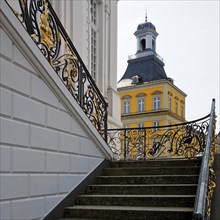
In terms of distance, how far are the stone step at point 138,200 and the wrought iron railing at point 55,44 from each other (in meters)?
1.47

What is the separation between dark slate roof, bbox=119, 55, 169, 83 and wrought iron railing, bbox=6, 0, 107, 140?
35.1 m

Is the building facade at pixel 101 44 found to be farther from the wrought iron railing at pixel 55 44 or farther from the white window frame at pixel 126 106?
the white window frame at pixel 126 106

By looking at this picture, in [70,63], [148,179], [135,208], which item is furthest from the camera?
[70,63]

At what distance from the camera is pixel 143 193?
4867 mm

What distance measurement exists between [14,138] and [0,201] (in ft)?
2.10

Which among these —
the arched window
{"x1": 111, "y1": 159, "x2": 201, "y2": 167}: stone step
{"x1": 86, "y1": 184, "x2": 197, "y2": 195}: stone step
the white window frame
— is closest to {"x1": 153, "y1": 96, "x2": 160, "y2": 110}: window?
the white window frame

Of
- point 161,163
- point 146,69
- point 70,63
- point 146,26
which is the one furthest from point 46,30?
point 146,26

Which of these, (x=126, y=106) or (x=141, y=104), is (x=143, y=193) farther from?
(x=126, y=106)

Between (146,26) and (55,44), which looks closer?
(55,44)

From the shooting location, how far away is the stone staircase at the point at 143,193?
4.16 m

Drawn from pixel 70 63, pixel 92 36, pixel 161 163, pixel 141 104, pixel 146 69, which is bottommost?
pixel 161 163

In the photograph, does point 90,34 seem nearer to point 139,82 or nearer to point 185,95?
point 139,82

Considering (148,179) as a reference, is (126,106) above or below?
above

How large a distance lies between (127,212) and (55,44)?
2.46 metres
